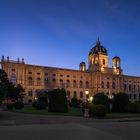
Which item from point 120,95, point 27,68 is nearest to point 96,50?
point 27,68

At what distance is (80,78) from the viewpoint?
11694 centimetres

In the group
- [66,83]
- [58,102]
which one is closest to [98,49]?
[66,83]

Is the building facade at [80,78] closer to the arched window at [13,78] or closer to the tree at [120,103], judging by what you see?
the arched window at [13,78]

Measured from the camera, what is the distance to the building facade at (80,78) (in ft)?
338

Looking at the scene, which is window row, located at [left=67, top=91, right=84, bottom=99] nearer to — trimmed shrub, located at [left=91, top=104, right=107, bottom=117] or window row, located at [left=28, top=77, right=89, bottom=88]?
window row, located at [left=28, top=77, right=89, bottom=88]

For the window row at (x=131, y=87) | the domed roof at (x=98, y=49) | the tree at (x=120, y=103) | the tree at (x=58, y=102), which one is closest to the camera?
the tree at (x=58, y=102)

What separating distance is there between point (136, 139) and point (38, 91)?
308 ft

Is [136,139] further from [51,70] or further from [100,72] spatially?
[100,72]

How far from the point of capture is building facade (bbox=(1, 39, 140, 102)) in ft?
338

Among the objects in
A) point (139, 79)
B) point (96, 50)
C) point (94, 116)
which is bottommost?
point (94, 116)

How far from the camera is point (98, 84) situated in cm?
Result: 11950

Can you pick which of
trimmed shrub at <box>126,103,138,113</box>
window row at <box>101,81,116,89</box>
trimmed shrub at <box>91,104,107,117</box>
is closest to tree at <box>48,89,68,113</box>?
trimmed shrub at <box>91,104,107,117</box>

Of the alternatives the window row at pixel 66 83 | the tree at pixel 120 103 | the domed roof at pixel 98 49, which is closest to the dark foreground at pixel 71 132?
the tree at pixel 120 103

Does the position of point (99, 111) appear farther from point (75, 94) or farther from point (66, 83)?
point (75, 94)
